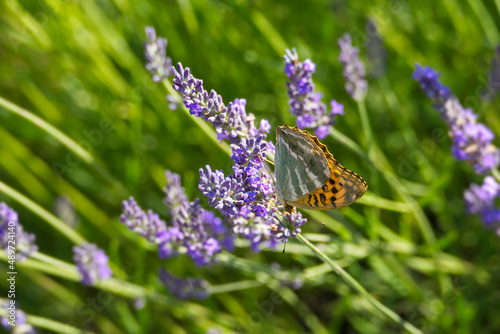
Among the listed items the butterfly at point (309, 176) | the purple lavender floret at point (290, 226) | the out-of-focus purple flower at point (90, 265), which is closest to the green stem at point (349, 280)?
the purple lavender floret at point (290, 226)

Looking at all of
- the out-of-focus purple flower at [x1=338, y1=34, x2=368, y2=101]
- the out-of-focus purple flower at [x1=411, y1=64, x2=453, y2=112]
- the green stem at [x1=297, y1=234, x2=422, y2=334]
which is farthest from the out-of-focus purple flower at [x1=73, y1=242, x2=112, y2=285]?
the out-of-focus purple flower at [x1=411, y1=64, x2=453, y2=112]

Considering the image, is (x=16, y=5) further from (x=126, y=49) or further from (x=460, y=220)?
(x=460, y=220)

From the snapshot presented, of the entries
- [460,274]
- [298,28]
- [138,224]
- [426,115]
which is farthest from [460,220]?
[138,224]

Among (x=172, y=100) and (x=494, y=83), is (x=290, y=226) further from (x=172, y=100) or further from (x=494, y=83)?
(x=494, y=83)

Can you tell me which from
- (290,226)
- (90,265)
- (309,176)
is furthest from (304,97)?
(90,265)

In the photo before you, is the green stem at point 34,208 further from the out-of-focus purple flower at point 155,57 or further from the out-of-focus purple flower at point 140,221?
the out-of-focus purple flower at point 155,57

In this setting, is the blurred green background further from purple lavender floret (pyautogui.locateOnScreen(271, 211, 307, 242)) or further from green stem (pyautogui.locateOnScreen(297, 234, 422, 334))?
purple lavender floret (pyautogui.locateOnScreen(271, 211, 307, 242))
